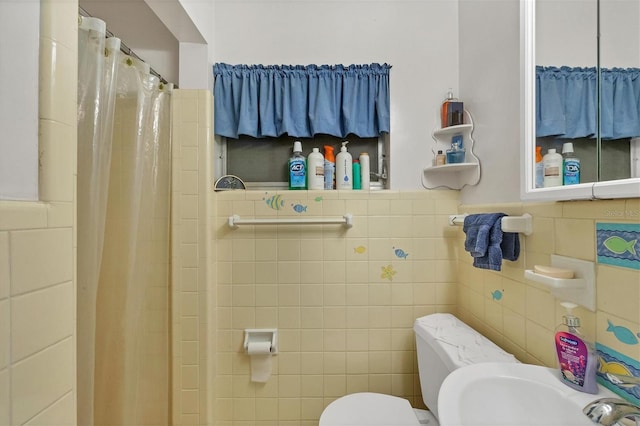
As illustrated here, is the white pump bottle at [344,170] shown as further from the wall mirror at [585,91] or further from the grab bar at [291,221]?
the wall mirror at [585,91]

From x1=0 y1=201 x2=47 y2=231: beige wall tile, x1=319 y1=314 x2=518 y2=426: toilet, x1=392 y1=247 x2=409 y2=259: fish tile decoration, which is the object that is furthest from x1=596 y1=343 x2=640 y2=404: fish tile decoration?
x1=0 y1=201 x2=47 y2=231: beige wall tile

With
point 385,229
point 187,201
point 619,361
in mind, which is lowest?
point 619,361

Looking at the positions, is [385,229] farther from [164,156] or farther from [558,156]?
[164,156]

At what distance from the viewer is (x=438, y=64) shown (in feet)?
4.96

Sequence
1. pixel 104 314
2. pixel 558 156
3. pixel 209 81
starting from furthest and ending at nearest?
1. pixel 209 81
2. pixel 104 314
3. pixel 558 156

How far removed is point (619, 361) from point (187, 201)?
61.3 inches

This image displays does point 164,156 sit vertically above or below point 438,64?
below

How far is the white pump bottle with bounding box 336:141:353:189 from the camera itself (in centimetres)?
146

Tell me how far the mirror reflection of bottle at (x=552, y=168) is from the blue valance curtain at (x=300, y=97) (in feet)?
2.51

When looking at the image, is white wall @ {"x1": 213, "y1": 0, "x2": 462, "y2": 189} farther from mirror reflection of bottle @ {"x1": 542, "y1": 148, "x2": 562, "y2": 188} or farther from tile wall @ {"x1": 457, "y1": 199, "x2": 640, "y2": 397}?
mirror reflection of bottle @ {"x1": 542, "y1": 148, "x2": 562, "y2": 188}

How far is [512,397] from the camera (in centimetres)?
77

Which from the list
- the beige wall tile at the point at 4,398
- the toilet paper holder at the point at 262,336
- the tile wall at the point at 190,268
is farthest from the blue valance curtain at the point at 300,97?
the beige wall tile at the point at 4,398

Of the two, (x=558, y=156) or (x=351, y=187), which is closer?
(x=558, y=156)

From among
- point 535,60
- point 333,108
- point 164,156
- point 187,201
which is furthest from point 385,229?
point 164,156
